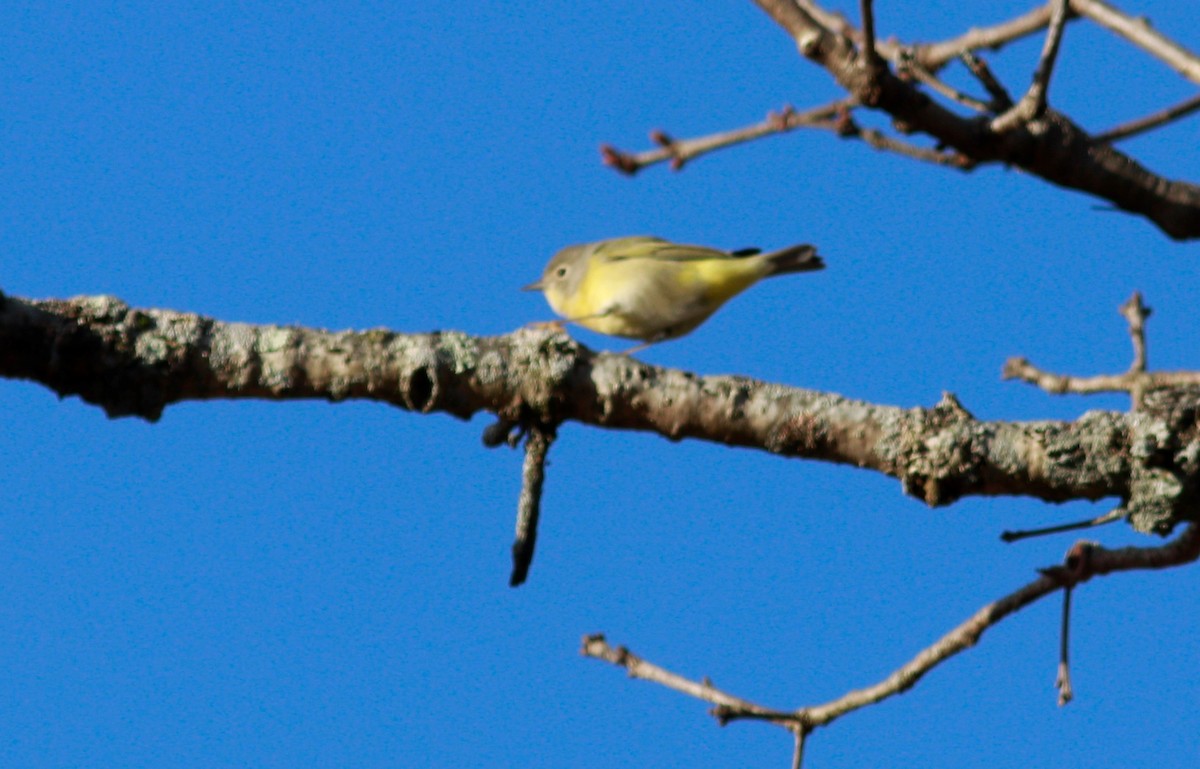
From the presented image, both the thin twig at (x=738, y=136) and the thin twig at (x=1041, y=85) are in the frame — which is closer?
the thin twig at (x=1041, y=85)

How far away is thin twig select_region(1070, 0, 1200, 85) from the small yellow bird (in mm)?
2122

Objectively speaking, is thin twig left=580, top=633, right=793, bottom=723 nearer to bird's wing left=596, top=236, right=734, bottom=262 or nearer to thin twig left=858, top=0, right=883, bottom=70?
thin twig left=858, top=0, right=883, bottom=70

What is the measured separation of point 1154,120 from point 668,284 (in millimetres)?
2579

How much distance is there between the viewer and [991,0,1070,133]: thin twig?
2797 millimetres

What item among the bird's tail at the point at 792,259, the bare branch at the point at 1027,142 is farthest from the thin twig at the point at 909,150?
the bird's tail at the point at 792,259

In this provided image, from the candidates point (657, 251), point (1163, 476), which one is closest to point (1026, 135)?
point (1163, 476)

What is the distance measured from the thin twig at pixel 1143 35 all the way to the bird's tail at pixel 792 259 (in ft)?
6.87

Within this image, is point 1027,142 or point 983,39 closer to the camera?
point 1027,142

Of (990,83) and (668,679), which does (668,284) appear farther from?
(990,83)

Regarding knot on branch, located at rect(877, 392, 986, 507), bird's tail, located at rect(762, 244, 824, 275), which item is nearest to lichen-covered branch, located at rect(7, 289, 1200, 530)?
knot on branch, located at rect(877, 392, 986, 507)

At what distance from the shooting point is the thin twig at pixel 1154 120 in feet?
13.5

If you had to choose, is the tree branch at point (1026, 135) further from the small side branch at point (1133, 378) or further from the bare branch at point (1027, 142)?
the small side branch at point (1133, 378)

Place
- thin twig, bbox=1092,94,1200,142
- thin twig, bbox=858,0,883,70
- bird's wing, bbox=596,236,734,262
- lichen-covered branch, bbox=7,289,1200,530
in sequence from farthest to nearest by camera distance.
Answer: bird's wing, bbox=596,236,734,262 < thin twig, bbox=1092,94,1200,142 < lichen-covered branch, bbox=7,289,1200,530 < thin twig, bbox=858,0,883,70

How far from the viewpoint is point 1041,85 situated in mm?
2908
